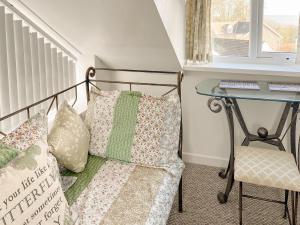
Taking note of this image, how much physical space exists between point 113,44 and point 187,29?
616 millimetres

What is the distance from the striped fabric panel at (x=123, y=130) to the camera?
2158mm

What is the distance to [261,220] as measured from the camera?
91.3 inches

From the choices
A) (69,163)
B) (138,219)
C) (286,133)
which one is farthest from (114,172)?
(286,133)

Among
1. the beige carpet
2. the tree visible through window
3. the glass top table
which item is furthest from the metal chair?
the tree visible through window

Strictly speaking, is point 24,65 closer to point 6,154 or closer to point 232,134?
point 6,154

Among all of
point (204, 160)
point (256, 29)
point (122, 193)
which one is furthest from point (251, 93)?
point (122, 193)

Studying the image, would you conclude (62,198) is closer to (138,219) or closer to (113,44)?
(138,219)

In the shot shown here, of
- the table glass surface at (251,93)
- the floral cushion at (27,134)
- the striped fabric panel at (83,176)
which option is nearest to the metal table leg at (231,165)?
the table glass surface at (251,93)

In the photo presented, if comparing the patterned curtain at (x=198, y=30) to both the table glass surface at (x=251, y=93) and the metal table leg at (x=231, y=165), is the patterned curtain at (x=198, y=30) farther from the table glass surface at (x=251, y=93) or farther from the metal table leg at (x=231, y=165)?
the metal table leg at (x=231, y=165)

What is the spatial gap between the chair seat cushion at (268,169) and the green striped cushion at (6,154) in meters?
1.27

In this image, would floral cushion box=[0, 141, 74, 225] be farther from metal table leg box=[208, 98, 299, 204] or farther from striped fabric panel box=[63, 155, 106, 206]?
metal table leg box=[208, 98, 299, 204]

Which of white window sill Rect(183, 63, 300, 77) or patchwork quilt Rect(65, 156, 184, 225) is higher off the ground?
white window sill Rect(183, 63, 300, 77)

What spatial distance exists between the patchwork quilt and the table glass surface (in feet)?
1.73

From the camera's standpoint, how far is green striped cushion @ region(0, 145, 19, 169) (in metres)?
1.41
